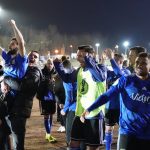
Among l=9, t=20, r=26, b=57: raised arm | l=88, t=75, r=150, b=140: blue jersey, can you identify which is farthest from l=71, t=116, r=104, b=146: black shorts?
l=9, t=20, r=26, b=57: raised arm

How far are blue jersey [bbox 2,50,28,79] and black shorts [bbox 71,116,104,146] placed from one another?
1221 millimetres

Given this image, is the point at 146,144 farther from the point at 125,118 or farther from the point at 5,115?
the point at 5,115

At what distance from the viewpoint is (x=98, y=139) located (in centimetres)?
633

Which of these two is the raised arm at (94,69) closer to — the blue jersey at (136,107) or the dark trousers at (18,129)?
the blue jersey at (136,107)

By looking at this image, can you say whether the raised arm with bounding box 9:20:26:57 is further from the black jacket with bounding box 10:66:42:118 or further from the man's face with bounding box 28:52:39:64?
the man's face with bounding box 28:52:39:64

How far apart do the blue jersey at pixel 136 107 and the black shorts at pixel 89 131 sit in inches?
46.0

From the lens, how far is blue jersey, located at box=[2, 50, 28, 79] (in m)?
6.33

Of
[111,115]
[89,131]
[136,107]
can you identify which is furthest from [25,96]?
[111,115]

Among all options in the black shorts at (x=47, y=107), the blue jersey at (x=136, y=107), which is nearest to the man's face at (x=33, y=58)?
the black shorts at (x=47, y=107)

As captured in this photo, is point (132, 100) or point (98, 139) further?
point (98, 139)

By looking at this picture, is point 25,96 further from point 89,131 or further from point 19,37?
point 89,131

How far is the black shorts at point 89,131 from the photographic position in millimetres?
6320

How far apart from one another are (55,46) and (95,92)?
45868 millimetres

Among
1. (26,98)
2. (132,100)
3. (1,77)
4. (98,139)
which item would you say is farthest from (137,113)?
(1,77)
